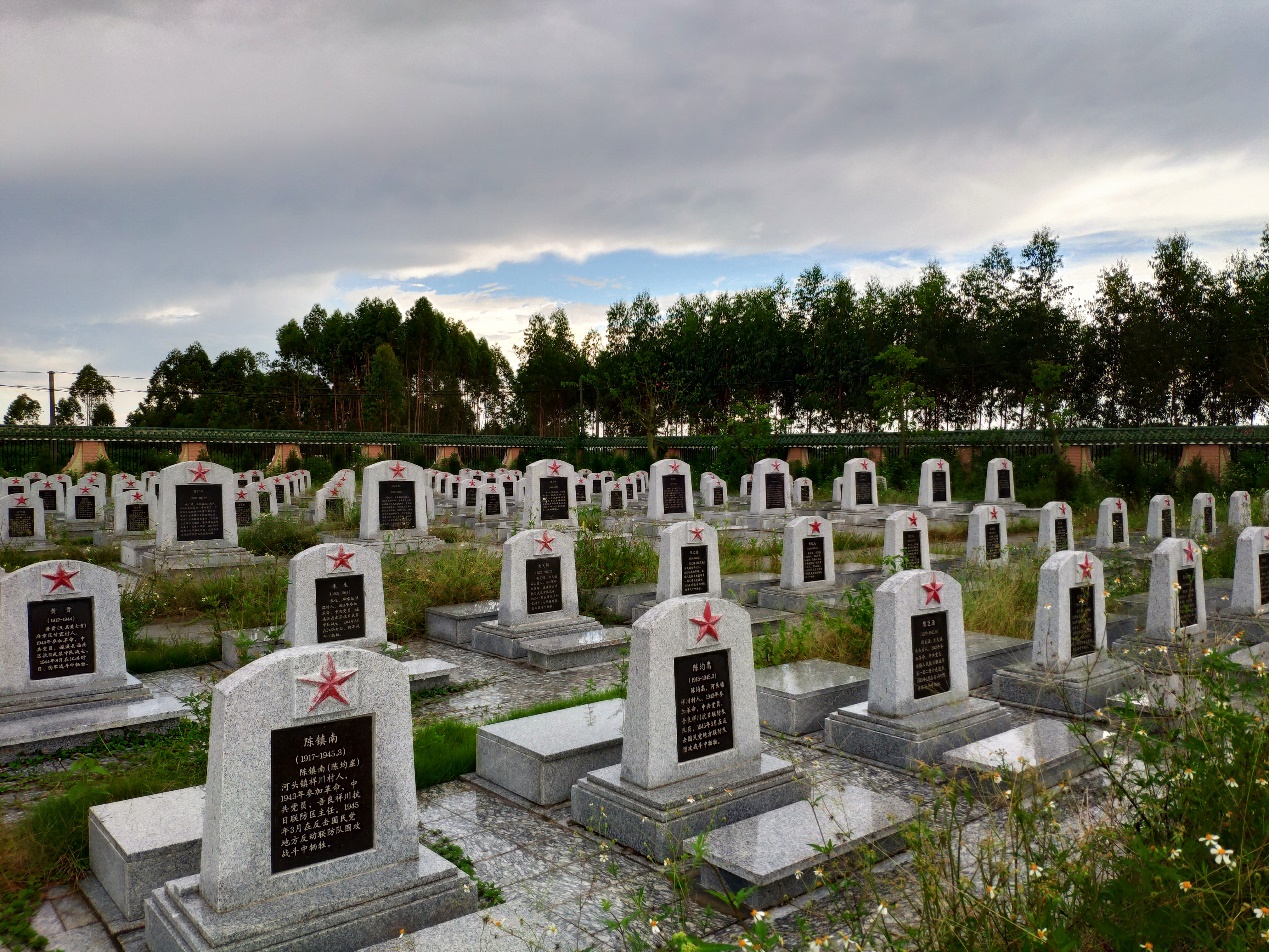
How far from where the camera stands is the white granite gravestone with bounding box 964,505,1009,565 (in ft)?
44.5

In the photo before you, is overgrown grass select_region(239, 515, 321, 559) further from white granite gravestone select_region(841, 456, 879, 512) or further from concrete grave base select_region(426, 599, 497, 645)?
white granite gravestone select_region(841, 456, 879, 512)

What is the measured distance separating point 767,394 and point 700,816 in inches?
1717

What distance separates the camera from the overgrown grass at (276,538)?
15055 mm

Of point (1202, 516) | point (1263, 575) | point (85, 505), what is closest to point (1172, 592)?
point (1263, 575)

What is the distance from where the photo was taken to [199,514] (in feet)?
42.7

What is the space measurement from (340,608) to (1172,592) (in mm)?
7532

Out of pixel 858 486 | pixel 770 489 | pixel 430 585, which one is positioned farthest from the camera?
pixel 858 486

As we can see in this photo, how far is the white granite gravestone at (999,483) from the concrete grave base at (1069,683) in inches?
627

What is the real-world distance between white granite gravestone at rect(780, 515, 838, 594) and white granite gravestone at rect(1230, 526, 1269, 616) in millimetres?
4271

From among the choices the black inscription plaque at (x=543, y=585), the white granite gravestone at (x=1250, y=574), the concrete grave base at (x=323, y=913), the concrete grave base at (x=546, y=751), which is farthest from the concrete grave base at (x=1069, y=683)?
the concrete grave base at (x=323, y=913)

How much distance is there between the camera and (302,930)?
3.38m

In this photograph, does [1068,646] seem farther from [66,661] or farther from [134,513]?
[134,513]

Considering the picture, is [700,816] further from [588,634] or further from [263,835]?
[588,634]

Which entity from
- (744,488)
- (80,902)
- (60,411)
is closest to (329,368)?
(60,411)
